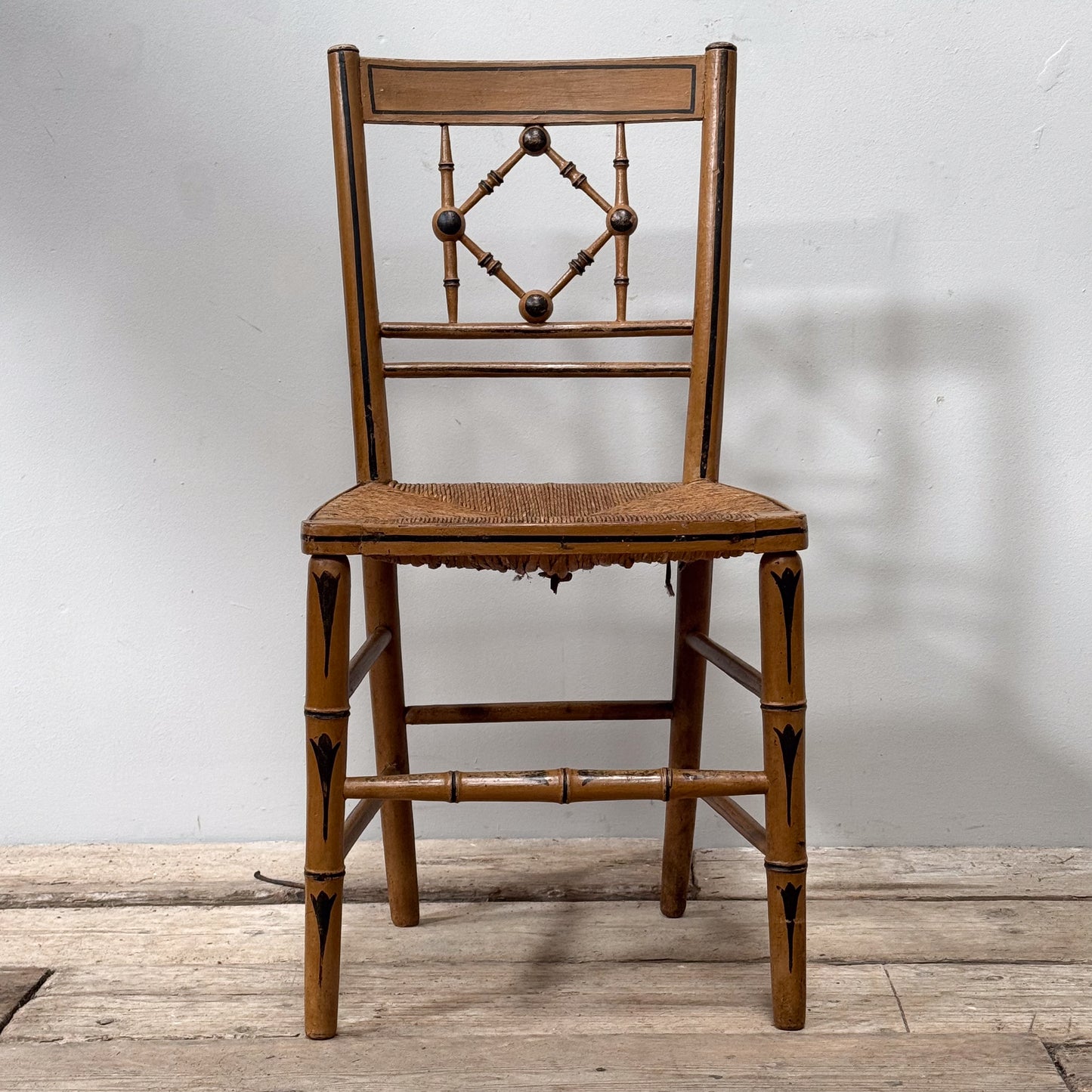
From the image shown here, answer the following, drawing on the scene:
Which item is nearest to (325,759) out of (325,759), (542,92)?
(325,759)

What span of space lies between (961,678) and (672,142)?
785mm

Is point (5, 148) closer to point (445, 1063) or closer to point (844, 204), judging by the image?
point (844, 204)

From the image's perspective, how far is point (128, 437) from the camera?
1397 mm

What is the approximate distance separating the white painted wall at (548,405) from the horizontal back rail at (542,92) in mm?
173

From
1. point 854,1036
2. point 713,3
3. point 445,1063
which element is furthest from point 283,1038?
point 713,3

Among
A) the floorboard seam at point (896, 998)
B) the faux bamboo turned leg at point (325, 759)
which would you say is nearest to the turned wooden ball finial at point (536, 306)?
the faux bamboo turned leg at point (325, 759)

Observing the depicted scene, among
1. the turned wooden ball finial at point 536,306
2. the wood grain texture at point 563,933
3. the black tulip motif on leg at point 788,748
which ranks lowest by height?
the wood grain texture at point 563,933

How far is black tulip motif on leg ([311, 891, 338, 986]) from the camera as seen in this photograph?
95cm

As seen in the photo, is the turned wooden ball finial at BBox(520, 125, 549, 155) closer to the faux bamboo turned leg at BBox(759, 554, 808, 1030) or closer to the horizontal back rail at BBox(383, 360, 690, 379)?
the horizontal back rail at BBox(383, 360, 690, 379)

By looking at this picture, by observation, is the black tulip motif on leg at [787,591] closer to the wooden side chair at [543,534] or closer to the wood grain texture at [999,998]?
the wooden side chair at [543,534]

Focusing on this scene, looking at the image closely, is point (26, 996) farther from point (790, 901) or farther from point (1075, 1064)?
point (1075, 1064)

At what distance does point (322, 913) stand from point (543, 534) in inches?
15.3

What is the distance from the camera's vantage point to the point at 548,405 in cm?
140

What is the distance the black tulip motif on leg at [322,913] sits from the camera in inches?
37.3
